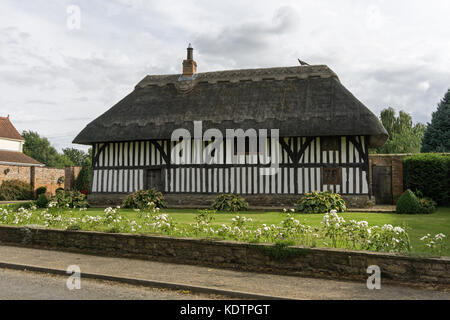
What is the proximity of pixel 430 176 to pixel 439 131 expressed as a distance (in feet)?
30.7

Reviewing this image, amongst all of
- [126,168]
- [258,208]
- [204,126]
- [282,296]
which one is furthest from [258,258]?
[126,168]

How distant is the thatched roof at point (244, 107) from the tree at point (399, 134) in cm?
1792

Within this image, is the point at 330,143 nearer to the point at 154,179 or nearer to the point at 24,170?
the point at 154,179

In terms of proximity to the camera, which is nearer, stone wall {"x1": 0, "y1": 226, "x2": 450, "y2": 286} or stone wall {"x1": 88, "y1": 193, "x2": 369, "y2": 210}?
stone wall {"x1": 0, "y1": 226, "x2": 450, "y2": 286}

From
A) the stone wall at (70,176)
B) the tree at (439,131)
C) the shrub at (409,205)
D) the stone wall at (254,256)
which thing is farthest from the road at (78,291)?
the tree at (439,131)

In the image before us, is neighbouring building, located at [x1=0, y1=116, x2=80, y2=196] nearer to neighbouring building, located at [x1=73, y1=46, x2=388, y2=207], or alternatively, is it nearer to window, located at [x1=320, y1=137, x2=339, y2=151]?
neighbouring building, located at [x1=73, y1=46, x2=388, y2=207]

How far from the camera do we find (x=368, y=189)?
16.7 metres

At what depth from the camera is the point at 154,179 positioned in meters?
19.3

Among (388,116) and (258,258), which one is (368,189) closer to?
(258,258)

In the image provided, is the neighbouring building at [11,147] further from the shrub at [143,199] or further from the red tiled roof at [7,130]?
the shrub at [143,199]

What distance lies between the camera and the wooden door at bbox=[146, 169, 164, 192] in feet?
63.1

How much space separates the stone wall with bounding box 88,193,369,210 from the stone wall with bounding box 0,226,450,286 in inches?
337

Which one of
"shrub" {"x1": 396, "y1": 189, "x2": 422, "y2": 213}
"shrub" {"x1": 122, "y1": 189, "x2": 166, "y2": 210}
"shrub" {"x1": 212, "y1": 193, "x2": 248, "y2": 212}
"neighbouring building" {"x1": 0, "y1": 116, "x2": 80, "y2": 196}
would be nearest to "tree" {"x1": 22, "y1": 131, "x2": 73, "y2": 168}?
"neighbouring building" {"x1": 0, "y1": 116, "x2": 80, "y2": 196}

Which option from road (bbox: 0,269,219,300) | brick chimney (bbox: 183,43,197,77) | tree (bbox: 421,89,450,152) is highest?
brick chimney (bbox: 183,43,197,77)
